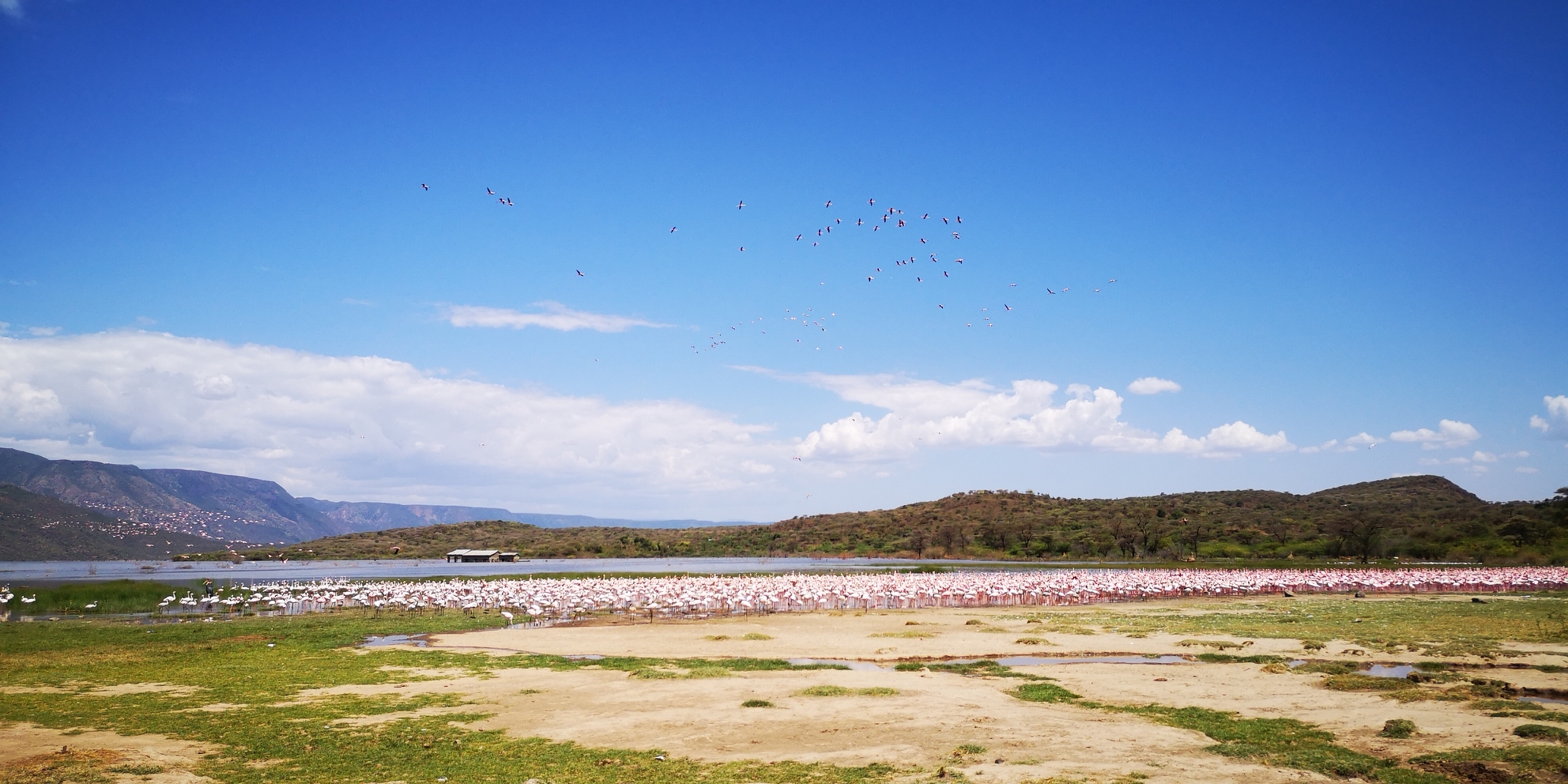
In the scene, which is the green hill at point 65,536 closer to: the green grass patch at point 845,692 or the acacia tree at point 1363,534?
the green grass patch at point 845,692

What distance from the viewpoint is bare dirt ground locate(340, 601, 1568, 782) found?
1270cm

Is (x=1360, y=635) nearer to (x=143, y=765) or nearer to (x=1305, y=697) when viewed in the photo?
(x=1305, y=697)

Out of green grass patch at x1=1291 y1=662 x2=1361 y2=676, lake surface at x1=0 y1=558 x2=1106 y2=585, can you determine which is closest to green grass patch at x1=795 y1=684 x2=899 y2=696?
green grass patch at x1=1291 y1=662 x2=1361 y2=676

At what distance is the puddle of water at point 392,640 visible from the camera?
27.5 meters

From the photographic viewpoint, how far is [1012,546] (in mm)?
104625

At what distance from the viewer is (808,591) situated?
44.6 metres

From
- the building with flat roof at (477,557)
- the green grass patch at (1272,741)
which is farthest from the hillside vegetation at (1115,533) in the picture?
the green grass patch at (1272,741)

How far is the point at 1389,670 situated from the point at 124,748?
25325mm

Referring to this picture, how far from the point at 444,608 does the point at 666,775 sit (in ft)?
107

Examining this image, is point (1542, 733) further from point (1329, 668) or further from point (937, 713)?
point (937, 713)

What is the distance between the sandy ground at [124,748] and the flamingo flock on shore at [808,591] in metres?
22.7

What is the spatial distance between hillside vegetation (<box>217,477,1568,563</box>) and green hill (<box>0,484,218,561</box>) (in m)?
21.5

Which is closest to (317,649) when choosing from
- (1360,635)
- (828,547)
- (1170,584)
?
(1360,635)

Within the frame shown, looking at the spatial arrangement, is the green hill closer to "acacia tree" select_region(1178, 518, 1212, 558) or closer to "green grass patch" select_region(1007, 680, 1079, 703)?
"acacia tree" select_region(1178, 518, 1212, 558)
